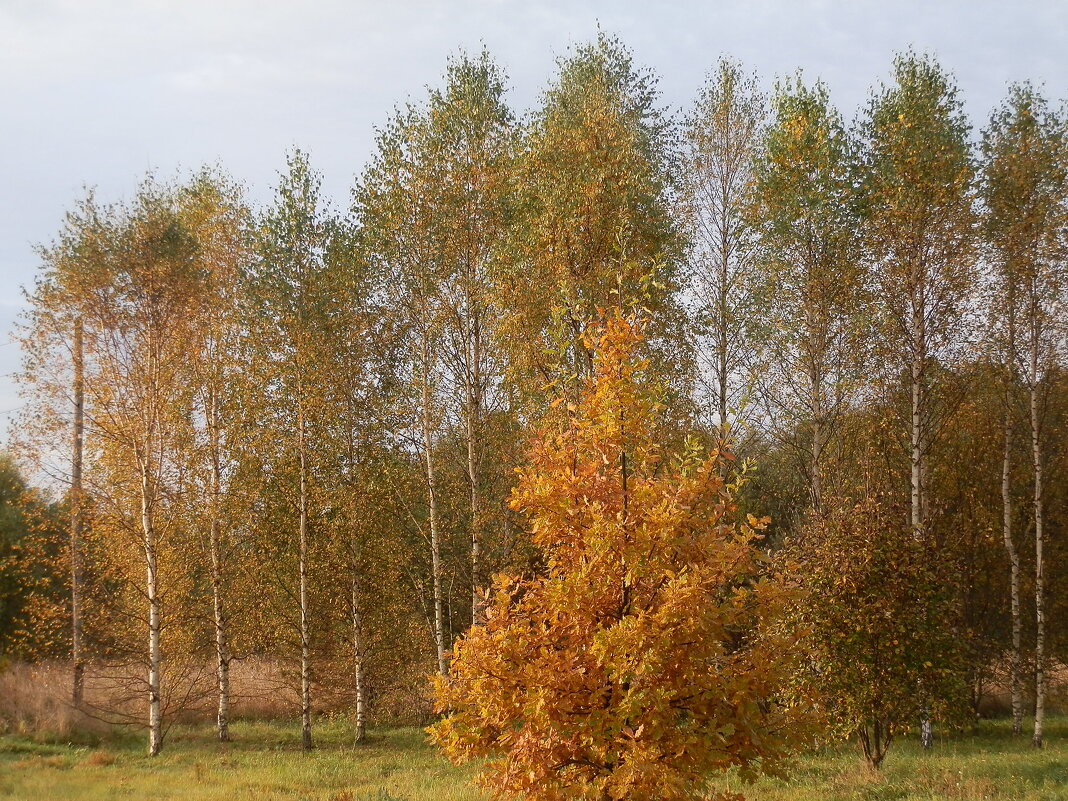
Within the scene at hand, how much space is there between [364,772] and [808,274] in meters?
14.0

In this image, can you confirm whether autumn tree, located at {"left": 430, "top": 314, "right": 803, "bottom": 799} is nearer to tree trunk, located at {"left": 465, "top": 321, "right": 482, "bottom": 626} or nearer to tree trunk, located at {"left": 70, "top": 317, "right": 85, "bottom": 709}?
tree trunk, located at {"left": 465, "top": 321, "right": 482, "bottom": 626}

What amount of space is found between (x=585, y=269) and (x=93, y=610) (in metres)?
16.9

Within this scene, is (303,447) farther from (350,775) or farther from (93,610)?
(93,610)

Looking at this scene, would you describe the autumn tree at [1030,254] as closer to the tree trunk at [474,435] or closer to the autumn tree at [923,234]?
the autumn tree at [923,234]

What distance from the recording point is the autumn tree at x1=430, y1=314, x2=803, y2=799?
601 centimetres

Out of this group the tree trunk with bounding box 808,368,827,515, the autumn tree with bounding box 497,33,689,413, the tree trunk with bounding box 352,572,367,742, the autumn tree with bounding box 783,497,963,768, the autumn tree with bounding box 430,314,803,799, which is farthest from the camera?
the tree trunk with bounding box 352,572,367,742

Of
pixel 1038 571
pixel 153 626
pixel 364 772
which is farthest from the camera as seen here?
pixel 153 626

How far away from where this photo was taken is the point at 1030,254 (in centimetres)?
1717

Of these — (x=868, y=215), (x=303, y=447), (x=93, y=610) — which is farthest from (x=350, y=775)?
(x=868, y=215)

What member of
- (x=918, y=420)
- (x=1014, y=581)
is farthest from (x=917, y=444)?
(x=1014, y=581)

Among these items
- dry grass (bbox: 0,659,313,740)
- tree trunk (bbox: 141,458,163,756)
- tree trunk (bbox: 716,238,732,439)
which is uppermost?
tree trunk (bbox: 716,238,732,439)

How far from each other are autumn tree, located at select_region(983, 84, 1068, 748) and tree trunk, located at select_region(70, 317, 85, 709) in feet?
68.3

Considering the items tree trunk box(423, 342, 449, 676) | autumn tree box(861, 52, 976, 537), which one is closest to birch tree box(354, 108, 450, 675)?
tree trunk box(423, 342, 449, 676)

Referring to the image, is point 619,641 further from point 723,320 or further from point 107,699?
point 107,699
